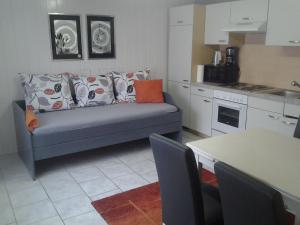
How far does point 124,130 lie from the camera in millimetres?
3580

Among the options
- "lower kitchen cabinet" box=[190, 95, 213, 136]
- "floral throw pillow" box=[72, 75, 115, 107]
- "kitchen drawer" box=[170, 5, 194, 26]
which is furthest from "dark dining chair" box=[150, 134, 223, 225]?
"kitchen drawer" box=[170, 5, 194, 26]

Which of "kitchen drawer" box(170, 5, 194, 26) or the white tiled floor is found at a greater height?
"kitchen drawer" box(170, 5, 194, 26)

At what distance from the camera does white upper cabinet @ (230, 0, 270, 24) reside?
3.47 metres

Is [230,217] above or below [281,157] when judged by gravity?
below

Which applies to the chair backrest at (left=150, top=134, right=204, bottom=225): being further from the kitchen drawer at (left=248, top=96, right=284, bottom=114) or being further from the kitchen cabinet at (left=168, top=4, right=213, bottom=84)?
the kitchen cabinet at (left=168, top=4, right=213, bottom=84)

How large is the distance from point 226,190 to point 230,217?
0.17 meters

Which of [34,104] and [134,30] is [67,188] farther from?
[134,30]

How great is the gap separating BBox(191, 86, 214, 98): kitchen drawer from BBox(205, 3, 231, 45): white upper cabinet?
69 cm

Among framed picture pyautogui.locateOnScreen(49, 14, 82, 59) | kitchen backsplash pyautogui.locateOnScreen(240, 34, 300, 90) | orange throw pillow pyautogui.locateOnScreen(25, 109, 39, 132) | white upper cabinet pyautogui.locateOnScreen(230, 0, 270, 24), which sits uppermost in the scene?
white upper cabinet pyautogui.locateOnScreen(230, 0, 270, 24)

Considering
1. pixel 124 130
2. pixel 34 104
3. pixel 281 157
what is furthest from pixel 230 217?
pixel 34 104

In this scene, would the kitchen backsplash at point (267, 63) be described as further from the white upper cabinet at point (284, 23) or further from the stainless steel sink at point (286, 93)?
the white upper cabinet at point (284, 23)

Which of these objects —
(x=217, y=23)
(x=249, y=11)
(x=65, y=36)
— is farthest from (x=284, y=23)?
(x=65, y=36)

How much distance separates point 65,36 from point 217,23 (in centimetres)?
212

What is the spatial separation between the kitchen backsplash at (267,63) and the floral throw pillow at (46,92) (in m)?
2.54
